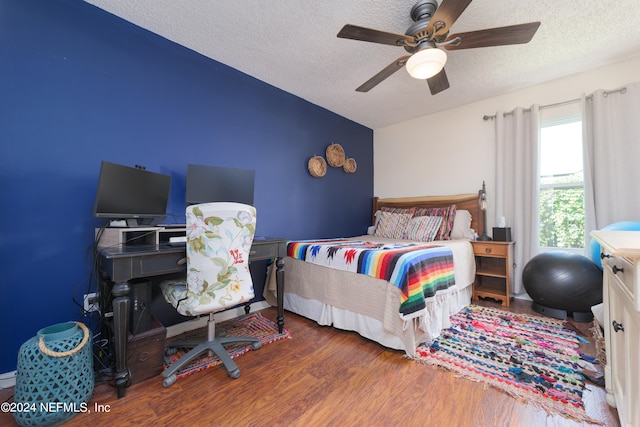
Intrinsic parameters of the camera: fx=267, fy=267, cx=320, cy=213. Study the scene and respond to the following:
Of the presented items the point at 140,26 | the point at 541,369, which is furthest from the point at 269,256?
the point at 140,26

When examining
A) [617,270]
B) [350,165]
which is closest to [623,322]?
[617,270]

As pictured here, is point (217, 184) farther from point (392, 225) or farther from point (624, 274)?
point (624, 274)

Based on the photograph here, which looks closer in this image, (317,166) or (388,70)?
(388,70)

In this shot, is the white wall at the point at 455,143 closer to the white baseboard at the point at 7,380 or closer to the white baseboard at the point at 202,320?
the white baseboard at the point at 202,320

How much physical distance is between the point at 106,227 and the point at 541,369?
9.68 ft

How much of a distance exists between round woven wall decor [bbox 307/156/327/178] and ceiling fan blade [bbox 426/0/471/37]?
6.31 feet

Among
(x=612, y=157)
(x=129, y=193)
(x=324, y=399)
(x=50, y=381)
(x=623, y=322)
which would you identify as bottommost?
(x=324, y=399)

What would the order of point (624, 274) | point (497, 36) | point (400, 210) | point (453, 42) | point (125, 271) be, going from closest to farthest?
point (624, 274)
point (125, 271)
point (497, 36)
point (453, 42)
point (400, 210)

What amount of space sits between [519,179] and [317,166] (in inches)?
93.6

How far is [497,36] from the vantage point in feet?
5.61

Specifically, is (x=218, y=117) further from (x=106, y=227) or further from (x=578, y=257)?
(x=578, y=257)

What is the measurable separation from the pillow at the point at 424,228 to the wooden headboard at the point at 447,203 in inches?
16.5

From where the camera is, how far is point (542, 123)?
3033 millimetres

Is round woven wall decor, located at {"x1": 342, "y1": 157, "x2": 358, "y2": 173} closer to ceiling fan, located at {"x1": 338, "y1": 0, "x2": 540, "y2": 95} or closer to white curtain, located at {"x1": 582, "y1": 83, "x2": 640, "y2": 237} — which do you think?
ceiling fan, located at {"x1": 338, "y1": 0, "x2": 540, "y2": 95}
